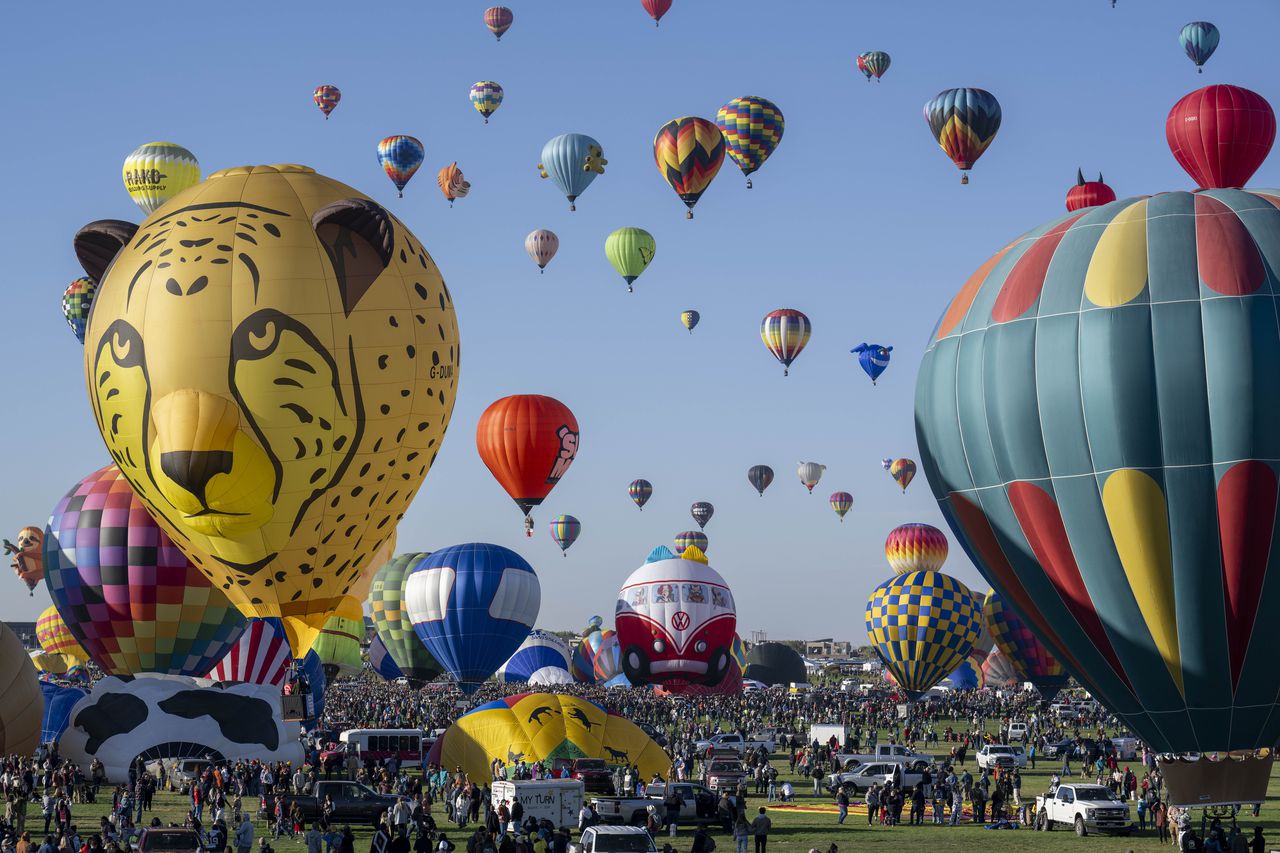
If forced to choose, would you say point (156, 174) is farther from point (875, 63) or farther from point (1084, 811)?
point (1084, 811)

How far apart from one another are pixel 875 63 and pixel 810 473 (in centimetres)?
3398

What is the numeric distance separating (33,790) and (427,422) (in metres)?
11.1

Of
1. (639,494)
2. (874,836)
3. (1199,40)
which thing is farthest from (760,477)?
(874,836)

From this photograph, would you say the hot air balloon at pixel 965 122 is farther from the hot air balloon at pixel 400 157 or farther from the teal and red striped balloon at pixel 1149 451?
the teal and red striped balloon at pixel 1149 451

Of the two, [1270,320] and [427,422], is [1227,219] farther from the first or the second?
[427,422]

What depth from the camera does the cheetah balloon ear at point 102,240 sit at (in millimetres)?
27094

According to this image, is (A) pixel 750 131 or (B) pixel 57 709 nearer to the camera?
(B) pixel 57 709

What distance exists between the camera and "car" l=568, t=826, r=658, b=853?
67.1 feet

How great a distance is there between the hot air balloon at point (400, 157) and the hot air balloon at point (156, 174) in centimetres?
860

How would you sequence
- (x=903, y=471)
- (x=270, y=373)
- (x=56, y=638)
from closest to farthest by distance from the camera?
1. (x=270, y=373)
2. (x=56, y=638)
3. (x=903, y=471)

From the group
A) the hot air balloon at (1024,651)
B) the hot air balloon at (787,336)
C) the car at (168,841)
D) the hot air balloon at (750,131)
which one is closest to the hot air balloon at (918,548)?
the hot air balloon at (1024,651)

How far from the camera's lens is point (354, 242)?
2577cm

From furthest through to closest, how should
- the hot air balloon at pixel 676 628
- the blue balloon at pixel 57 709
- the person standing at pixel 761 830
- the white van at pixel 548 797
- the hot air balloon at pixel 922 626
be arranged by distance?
the hot air balloon at pixel 922 626
the hot air balloon at pixel 676 628
the blue balloon at pixel 57 709
the white van at pixel 548 797
the person standing at pixel 761 830

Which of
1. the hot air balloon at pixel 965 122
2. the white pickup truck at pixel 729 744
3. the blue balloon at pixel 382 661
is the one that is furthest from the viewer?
the blue balloon at pixel 382 661
